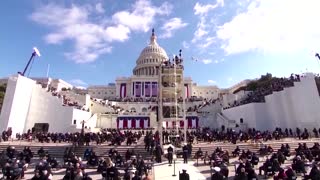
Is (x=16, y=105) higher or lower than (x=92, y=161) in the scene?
higher

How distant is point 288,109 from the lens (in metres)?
41.2

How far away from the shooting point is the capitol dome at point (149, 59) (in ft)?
390

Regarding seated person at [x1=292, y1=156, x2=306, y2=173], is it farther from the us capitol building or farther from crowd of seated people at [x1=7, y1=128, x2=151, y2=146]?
crowd of seated people at [x1=7, y1=128, x2=151, y2=146]

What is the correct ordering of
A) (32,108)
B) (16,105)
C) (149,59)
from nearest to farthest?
(16,105) < (32,108) < (149,59)

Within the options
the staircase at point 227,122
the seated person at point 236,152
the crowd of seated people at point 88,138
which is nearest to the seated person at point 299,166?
the seated person at point 236,152

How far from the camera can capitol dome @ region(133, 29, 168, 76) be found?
119 meters

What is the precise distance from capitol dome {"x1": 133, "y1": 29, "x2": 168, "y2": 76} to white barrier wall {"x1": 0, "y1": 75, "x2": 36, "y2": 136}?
74.7m

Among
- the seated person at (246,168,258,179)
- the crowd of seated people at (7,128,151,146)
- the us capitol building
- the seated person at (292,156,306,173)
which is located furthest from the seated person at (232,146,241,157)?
the seated person at (246,168,258,179)

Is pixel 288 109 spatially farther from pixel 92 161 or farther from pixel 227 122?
pixel 92 161

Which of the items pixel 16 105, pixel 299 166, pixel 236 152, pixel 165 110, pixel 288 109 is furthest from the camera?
pixel 288 109

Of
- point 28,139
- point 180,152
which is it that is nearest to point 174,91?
point 180,152

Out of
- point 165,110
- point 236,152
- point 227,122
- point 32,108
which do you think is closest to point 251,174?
point 236,152

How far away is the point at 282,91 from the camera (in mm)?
42594

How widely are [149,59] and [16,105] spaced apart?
83.2 m
